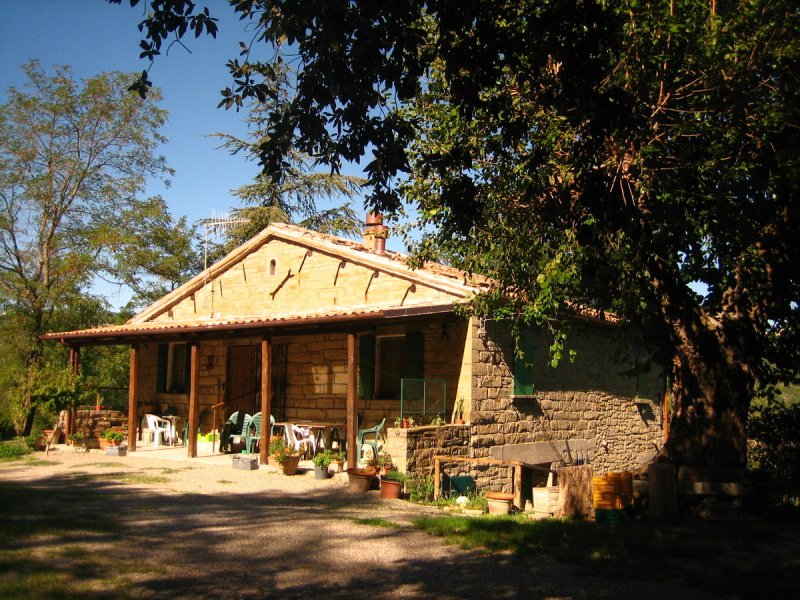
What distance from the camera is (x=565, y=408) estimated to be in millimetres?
14500

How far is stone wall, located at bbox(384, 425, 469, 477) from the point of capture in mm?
10969

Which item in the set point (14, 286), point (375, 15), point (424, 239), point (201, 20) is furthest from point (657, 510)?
point (14, 286)

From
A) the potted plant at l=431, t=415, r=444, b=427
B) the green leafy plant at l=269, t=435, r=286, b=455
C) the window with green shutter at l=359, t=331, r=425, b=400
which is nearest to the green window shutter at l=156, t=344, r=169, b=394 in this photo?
the green leafy plant at l=269, t=435, r=286, b=455

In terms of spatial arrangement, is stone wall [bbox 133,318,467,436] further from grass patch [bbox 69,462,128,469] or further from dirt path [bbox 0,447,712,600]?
grass patch [bbox 69,462,128,469]

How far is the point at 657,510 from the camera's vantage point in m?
8.32

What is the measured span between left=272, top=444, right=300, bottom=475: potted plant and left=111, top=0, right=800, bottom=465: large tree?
441 cm

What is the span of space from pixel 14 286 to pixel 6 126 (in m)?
4.88

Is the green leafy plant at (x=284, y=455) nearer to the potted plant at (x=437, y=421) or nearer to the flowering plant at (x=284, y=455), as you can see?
the flowering plant at (x=284, y=455)

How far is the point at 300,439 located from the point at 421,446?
3341 mm

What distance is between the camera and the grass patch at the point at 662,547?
5902 millimetres

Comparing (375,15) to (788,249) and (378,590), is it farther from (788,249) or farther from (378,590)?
(788,249)

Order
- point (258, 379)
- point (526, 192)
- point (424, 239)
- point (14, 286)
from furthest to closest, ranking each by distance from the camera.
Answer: point (14, 286) < point (258, 379) < point (424, 239) < point (526, 192)

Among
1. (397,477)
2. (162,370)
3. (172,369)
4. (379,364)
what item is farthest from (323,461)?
(162,370)

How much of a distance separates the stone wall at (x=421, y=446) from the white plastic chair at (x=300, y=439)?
2223mm
